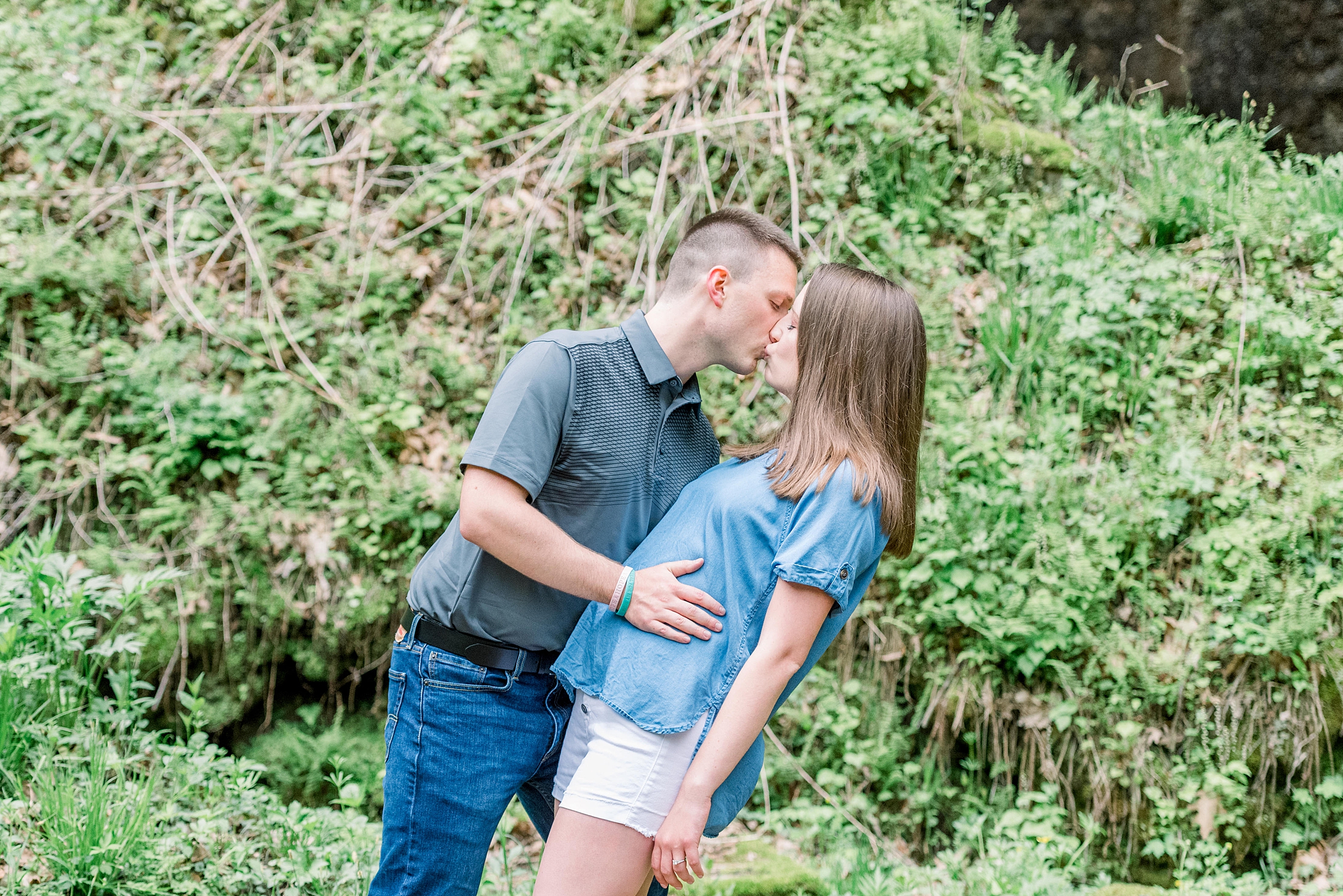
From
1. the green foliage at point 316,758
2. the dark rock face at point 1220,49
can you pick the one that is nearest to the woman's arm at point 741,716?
the green foliage at point 316,758

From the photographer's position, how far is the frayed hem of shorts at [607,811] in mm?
1703

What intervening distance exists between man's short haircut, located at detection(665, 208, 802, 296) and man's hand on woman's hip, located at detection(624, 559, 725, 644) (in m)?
0.78

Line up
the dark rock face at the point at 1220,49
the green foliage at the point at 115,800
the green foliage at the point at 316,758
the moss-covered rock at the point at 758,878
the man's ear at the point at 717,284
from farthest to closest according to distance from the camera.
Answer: the dark rock face at the point at 1220,49 < the green foliage at the point at 316,758 < the moss-covered rock at the point at 758,878 < the green foliage at the point at 115,800 < the man's ear at the point at 717,284

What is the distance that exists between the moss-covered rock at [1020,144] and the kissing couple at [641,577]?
319 centimetres

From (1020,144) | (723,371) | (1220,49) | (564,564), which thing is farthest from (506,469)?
(1220,49)

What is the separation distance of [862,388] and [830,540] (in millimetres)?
375

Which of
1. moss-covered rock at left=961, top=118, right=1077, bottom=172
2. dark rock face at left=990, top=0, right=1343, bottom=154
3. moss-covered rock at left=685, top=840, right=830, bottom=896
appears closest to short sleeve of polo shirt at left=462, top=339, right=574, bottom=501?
moss-covered rock at left=685, top=840, right=830, bottom=896

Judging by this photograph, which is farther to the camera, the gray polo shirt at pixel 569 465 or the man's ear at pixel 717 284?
the man's ear at pixel 717 284

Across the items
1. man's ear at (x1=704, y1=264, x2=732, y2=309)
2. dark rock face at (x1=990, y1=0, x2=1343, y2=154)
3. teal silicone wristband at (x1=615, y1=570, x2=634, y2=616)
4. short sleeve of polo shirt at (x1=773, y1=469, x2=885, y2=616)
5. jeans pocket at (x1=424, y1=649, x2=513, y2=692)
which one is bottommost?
jeans pocket at (x1=424, y1=649, x2=513, y2=692)

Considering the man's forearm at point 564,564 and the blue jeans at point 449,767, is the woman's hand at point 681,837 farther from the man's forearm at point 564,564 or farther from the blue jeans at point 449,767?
the blue jeans at point 449,767

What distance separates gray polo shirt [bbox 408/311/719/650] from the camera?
6.29ft

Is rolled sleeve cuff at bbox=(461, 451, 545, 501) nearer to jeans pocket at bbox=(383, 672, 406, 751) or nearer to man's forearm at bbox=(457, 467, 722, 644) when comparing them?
man's forearm at bbox=(457, 467, 722, 644)

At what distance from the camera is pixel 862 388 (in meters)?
1.92

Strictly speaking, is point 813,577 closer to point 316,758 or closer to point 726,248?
point 726,248
